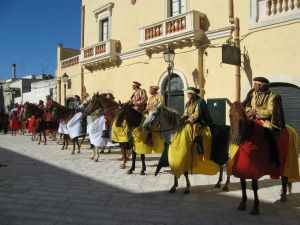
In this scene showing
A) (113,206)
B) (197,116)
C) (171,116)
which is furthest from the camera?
(171,116)

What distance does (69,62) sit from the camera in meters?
25.4

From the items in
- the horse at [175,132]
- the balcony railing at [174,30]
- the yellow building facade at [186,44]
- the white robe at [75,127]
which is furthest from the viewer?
the balcony railing at [174,30]

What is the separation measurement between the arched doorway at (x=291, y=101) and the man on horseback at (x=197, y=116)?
5.72 meters

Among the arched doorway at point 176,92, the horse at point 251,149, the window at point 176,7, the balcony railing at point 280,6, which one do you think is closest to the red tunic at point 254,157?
the horse at point 251,149

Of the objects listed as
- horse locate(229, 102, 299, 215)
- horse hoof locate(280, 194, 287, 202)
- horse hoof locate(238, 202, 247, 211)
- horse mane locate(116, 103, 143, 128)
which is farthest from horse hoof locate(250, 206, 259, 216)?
horse mane locate(116, 103, 143, 128)

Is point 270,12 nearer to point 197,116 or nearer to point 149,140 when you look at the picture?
point 149,140

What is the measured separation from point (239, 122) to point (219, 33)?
9366mm

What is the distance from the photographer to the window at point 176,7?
16.3 meters

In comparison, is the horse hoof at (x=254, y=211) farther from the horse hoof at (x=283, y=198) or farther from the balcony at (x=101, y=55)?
the balcony at (x=101, y=55)

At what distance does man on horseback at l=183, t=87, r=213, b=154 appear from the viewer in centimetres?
697

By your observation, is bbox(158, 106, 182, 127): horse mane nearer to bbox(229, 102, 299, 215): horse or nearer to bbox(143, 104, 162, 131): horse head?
bbox(143, 104, 162, 131): horse head

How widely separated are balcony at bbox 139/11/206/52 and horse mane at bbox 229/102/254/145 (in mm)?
9541

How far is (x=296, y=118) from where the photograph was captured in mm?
11953

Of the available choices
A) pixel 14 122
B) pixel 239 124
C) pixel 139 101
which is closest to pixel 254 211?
pixel 239 124
